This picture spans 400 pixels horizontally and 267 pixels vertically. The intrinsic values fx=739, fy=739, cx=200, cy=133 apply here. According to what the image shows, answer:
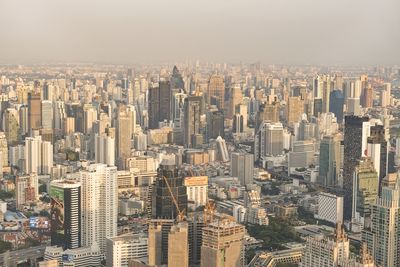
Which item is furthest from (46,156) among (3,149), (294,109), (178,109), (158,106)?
(294,109)

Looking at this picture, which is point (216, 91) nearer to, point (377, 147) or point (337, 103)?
point (337, 103)

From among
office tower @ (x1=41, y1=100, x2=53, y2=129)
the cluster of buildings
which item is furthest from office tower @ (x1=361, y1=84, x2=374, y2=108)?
office tower @ (x1=41, y1=100, x2=53, y2=129)

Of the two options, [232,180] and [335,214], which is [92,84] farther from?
[335,214]

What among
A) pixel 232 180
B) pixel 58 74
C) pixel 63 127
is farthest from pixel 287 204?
pixel 63 127

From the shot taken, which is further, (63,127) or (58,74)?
(63,127)

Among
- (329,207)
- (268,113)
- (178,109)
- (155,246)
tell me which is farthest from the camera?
(268,113)
